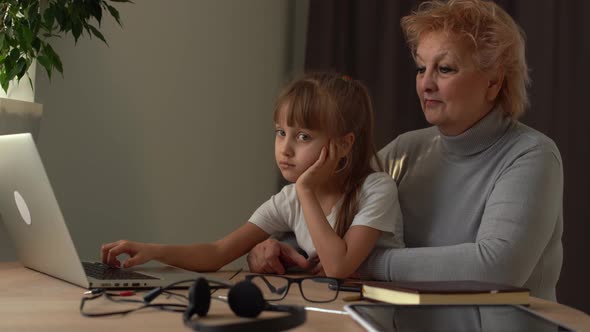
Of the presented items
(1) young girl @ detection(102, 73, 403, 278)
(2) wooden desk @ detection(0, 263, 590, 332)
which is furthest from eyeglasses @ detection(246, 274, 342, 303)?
(1) young girl @ detection(102, 73, 403, 278)

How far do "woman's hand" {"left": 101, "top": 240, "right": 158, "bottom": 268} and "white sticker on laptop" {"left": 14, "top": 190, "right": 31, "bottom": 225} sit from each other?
0.20 metres

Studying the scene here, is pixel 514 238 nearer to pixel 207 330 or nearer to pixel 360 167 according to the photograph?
pixel 360 167

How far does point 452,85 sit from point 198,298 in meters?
1.01

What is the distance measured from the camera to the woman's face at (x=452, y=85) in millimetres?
1674

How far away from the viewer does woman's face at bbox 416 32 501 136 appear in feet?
5.49

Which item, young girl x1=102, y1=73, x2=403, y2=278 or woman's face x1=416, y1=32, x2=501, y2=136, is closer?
young girl x1=102, y1=73, x2=403, y2=278

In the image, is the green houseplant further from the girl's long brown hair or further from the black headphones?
the black headphones

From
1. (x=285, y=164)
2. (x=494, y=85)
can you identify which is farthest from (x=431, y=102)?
(x=285, y=164)

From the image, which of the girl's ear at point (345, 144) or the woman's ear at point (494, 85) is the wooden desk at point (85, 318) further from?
the woman's ear at point (494, 85)

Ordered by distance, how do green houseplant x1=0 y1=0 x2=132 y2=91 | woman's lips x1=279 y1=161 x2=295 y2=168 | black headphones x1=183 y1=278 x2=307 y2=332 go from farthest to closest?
green houseplant x1=0 y1=0 x2=132 y2=91 → woman's lips x1=279 y1=161 x2=295 y2=168 → black headphones x1=183 y1=278 x2=307 y2=332

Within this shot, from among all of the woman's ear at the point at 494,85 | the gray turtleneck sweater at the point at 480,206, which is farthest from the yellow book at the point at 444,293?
the woman's ear at the point at 494,85

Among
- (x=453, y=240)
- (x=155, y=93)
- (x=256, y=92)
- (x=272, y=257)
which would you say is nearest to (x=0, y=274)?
(x=272, y=257)

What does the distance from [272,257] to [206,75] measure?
4.80 feet

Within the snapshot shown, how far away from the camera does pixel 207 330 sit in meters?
0.70
